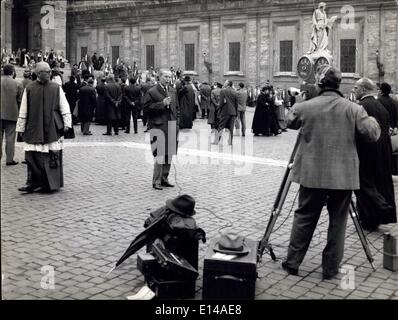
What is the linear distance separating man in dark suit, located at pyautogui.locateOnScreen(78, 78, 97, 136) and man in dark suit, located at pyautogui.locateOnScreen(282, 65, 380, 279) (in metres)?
14.3

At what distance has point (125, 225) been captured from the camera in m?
7.52

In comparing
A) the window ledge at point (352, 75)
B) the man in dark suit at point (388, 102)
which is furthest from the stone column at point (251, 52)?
the man in dark suit at point (388, 102)

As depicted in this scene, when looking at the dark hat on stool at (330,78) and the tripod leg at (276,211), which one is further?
the tripod leg at (276,211)

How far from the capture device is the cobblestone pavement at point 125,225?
17.5 feet

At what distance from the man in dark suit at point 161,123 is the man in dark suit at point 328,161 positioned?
15.3ft

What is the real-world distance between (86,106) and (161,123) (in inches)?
375

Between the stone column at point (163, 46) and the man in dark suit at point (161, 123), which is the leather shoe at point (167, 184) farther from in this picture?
the stone column at point (163, 46)

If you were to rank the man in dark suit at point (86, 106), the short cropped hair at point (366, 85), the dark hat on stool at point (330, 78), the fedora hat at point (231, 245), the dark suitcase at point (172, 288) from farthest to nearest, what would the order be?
1. the man in dark suit at point (86, 106)
2. the short cropped hair at point (366, 85)
3. the dark hat on stool at point (330, 78)
4. the fedora hat at point (231, 245)
5. the dark suitcase at point (172, 288)

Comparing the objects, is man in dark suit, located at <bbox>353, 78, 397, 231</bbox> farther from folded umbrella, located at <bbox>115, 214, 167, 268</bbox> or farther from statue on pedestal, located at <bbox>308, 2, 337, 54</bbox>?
statue on pedestal, located at <bbox>308, 2, 337, 54</bbox>

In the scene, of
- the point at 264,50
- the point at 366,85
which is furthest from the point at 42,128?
the point at 264,50

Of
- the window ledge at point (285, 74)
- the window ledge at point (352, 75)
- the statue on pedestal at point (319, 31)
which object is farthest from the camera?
the window ledge at point (285, 74)

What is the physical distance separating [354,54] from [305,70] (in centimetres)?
579

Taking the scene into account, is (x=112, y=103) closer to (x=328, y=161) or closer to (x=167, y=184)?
(x=167, y=184)
